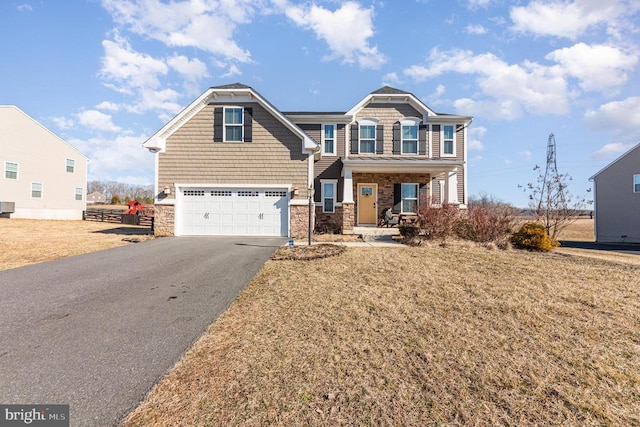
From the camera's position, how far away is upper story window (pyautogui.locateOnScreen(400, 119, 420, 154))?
15594 mm

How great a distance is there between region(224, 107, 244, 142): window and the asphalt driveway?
22.4 ft

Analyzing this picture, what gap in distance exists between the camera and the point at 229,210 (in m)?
12.6

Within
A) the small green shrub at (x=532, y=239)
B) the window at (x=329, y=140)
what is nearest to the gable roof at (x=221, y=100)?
the window at (x=329, y=140)

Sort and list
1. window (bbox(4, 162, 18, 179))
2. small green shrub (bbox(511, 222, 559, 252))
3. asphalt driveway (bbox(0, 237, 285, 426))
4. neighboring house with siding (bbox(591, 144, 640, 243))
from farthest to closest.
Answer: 1. window (bbox(4, 162, 18, 179))
2. neighboring house with siding (bbox(591, 144, 640, 243))
3. small green shrub (bbox(511, 222, 559, 252))
4. asphalt driveway (bbox(0, 237, 285, 426))

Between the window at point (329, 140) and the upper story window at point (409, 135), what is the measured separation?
12.2 feet

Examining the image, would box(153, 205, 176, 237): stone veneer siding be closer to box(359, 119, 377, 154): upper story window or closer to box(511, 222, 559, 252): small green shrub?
box(359, 119, 377, 154): upper story window

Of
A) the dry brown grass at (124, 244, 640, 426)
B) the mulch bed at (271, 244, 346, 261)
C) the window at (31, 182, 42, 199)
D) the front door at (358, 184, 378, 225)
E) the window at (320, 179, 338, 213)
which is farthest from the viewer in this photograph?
the window at (31, 182, 42, 199)

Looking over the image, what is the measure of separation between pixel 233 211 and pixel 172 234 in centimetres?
276

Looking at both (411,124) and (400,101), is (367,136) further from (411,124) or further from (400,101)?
(400,101)

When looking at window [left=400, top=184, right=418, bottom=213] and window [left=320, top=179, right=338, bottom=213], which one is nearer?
window [left=320, top=179, right=338, bottom=213]

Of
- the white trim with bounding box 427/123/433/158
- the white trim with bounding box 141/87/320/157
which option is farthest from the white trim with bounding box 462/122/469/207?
the white trim with bounding box 141/87/320/157

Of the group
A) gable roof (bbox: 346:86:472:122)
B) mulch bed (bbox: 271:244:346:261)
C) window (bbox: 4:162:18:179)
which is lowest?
mulch bed (bbox: 271:244:346:261)

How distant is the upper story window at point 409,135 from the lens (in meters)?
15.6

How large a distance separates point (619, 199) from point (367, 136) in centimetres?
1536
